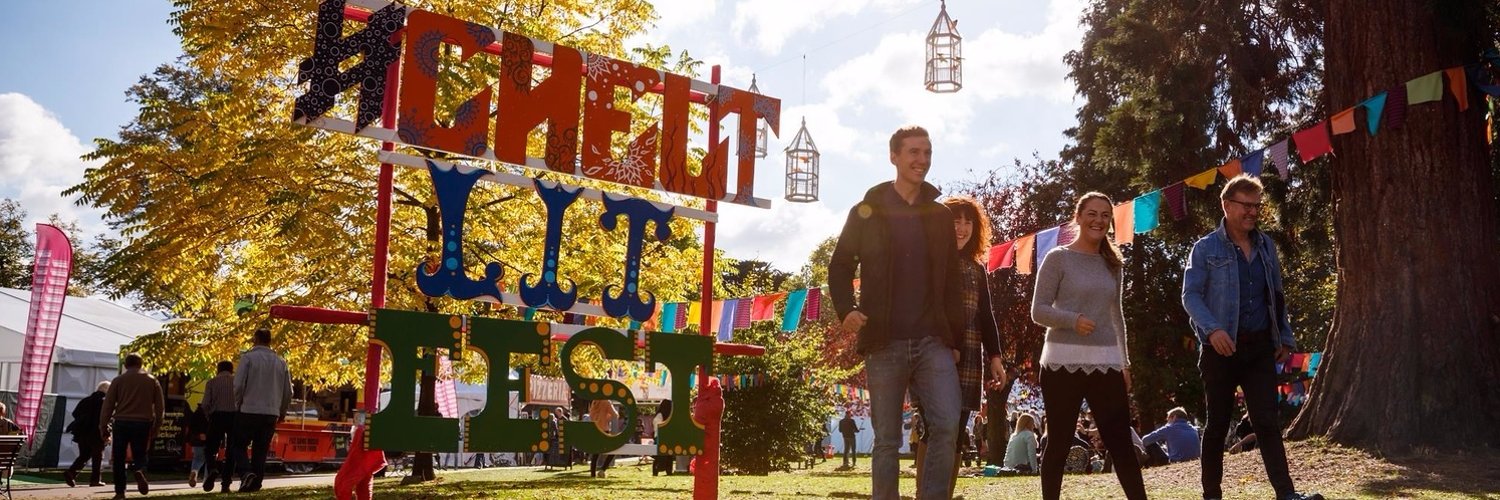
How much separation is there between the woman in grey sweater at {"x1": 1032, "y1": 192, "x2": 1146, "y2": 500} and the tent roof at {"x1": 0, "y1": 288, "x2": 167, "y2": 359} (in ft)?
60.1

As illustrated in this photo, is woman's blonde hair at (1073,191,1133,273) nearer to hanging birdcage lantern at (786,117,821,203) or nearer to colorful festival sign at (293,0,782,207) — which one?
colorful festival sign at (293,0,782,207)

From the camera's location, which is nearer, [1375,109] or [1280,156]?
[1375,109]

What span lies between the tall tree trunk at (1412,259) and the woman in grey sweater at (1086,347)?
4539 millimetres

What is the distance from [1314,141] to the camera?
11039 mm

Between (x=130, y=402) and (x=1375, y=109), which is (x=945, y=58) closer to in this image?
(x=1375, y=109)

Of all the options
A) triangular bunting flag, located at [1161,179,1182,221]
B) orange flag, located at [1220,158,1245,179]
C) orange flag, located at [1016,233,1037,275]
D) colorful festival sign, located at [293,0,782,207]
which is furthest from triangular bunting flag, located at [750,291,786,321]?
colorful festival sign, located at [293,0,782,207]

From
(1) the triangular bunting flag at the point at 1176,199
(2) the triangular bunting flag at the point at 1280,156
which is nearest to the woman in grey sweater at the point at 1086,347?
(2) the triangular bunting flag at the point at 1280,156

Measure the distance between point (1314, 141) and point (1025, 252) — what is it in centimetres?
657

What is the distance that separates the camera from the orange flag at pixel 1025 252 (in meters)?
17.3

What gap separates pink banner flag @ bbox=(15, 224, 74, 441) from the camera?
615 inches

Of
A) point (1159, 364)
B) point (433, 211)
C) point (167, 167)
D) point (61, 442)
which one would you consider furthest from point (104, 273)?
point (1159, 364)

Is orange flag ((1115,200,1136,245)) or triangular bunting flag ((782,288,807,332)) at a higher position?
orange flag ((1115,200,1136,245))

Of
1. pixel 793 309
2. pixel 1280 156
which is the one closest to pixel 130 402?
pixel 793 309

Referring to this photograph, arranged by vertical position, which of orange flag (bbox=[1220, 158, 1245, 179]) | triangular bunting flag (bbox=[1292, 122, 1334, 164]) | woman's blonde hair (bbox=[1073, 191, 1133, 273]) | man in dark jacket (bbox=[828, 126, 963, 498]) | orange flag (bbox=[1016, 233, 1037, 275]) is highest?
orange flag (bbox=[1220, 158, 1245, 179])
